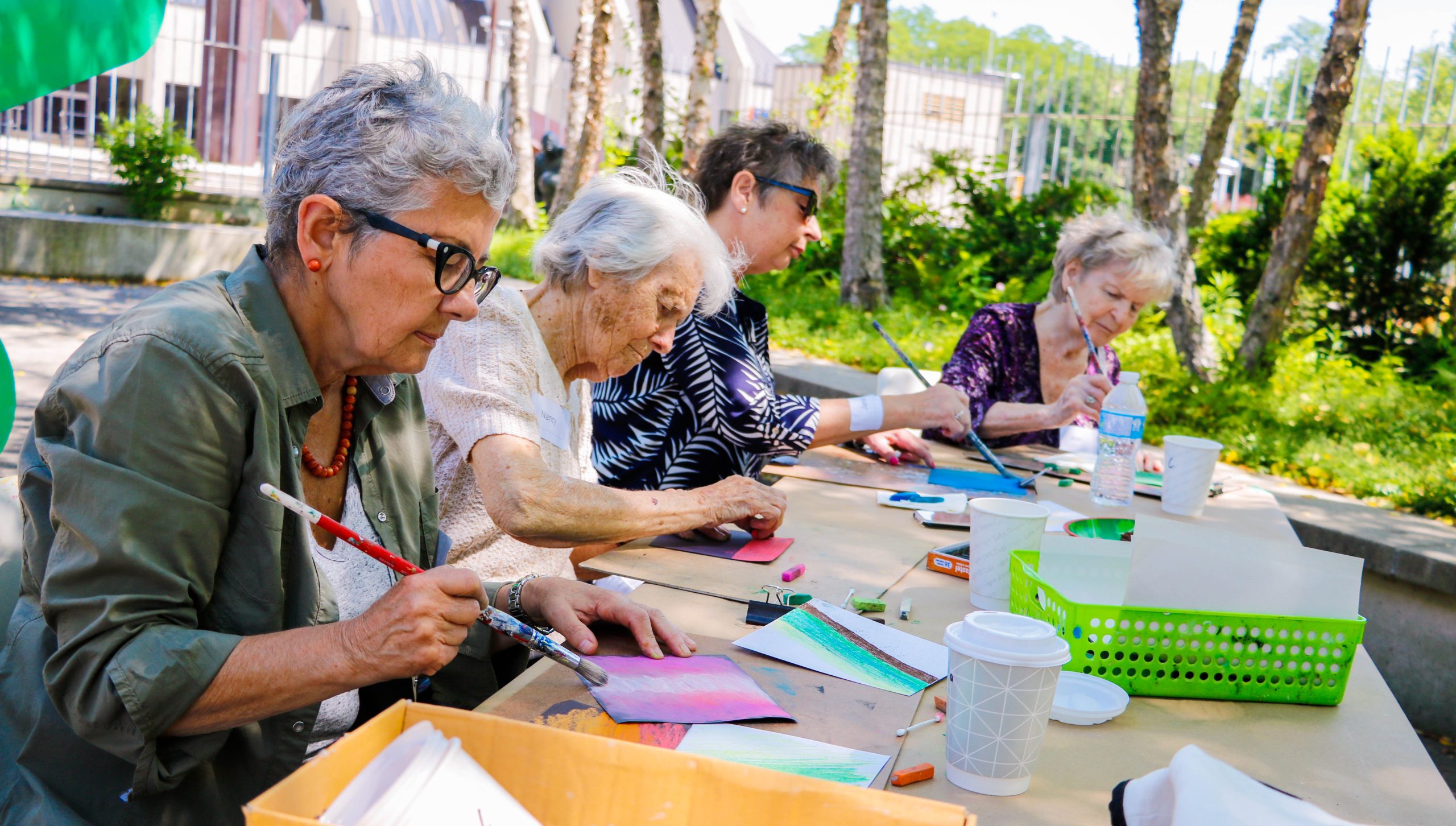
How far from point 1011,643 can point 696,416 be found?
74.0 inches

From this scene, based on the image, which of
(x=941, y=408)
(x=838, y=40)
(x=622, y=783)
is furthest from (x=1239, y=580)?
(x=838, y=40)

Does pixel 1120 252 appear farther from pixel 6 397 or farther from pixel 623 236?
pixel 6 397

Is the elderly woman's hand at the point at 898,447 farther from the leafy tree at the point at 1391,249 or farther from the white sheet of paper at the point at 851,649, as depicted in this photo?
the leafy tree at the point at 1391,249

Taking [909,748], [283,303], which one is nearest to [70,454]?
[283,303]

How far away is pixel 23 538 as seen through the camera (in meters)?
1.47

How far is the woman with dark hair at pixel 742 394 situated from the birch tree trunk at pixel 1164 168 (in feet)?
12.9

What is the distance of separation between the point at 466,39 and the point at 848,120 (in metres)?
14.5

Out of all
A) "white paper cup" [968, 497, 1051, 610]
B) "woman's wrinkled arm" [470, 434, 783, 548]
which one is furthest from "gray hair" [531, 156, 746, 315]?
"white paper cup" [968, 497, 1051, 610]

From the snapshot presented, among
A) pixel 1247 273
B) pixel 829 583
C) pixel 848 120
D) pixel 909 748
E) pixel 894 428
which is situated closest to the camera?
pixel 909 748

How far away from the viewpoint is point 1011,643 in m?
1.39

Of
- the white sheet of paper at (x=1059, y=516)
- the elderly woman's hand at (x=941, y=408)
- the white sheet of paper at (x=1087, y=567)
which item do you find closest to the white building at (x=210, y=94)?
the elderly woman's hand at (x=941, y=408)

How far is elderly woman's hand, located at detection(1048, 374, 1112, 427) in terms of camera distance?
142 inches

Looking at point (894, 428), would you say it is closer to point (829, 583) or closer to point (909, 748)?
point (829, 583)

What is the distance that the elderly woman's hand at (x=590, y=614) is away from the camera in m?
1.85
